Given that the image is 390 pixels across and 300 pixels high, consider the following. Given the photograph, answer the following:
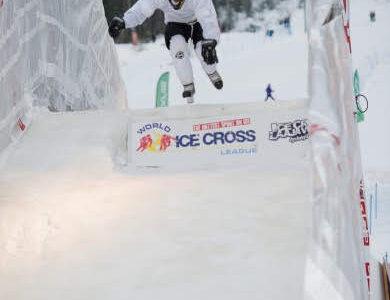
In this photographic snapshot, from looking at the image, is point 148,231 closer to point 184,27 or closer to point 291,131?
point 291,131

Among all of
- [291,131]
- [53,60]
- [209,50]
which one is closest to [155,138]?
[291,131]

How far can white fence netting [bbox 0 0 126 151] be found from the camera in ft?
16.1

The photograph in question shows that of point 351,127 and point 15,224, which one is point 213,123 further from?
point 351,127

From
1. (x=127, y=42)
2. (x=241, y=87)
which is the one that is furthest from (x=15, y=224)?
(x=127, y=42)

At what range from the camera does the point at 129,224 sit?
3248 millimetres

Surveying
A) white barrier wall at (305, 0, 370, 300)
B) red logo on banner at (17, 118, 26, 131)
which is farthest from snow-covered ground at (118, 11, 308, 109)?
white barrier wall at (305, 0, 370, 300)

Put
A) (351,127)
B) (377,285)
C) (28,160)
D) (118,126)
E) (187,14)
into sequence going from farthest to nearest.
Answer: (187,14)
(118,126)
(28,160)
(377,285)
(351,127)

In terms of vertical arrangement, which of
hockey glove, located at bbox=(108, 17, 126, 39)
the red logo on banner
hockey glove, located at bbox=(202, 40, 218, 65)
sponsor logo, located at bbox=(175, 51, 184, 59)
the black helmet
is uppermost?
the black helmet

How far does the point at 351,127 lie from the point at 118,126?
8.05ft

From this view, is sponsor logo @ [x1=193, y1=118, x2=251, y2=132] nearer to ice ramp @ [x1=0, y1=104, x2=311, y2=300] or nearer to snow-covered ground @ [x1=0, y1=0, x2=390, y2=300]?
ice ramp @ [x1=0, y1=104, x2=311, y2=300]

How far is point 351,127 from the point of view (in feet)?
8.16

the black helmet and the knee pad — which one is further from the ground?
the black helmet

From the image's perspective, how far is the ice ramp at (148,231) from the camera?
274cm

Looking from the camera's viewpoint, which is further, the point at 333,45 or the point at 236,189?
the point at 236,189
